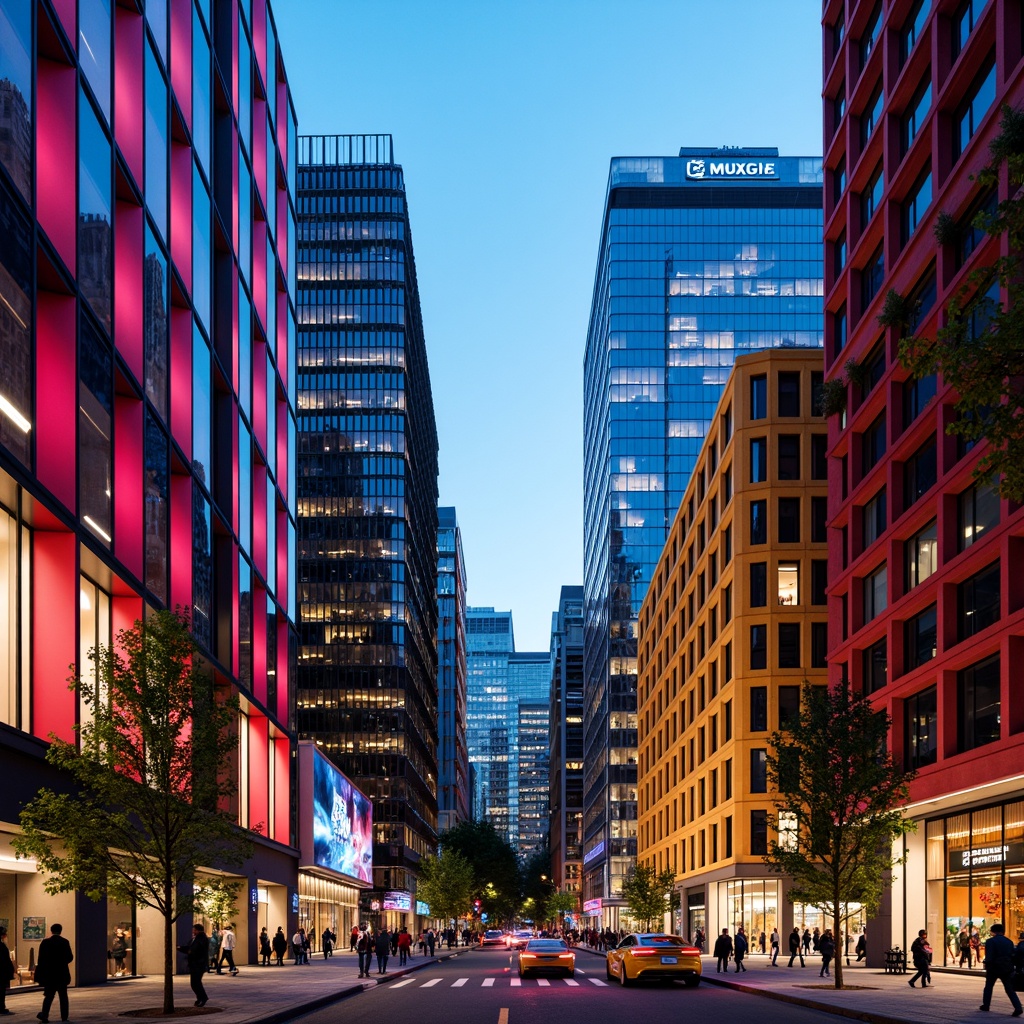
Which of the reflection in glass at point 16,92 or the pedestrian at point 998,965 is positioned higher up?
the reflection in glass at point 16,92

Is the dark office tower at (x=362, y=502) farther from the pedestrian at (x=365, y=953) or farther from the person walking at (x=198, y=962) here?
the person walking at (x=198, y=962)

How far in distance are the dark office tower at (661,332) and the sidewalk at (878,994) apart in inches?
3985

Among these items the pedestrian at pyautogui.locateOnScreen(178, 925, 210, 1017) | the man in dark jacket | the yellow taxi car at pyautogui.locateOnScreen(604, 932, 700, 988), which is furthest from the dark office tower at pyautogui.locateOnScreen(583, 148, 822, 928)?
the man in dark jacket

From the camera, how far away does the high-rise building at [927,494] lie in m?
33.1

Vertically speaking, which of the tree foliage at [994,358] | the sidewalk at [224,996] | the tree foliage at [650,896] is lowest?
the tree foliage at [650,896]

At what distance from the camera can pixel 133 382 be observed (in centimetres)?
2944

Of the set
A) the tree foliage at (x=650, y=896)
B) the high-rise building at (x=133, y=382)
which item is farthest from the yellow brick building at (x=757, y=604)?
the high-rise building at (x=133, y=382)

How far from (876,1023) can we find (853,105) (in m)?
38.4

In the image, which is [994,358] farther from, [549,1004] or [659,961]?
[659,961]

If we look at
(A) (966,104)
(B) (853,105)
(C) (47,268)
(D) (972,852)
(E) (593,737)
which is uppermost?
(B) (853,105)

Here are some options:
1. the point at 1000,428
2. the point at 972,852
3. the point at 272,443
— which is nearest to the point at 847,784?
the point at 972,852

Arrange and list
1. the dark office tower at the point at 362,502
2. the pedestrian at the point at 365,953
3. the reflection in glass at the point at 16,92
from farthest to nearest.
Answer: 1. the dark office tower at the point at 362,502
2. the pedestrian at the point at 365,953
3. the reflection in glass at the point at 16,92

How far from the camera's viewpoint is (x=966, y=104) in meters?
37.0

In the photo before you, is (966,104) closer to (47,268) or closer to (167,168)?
(167,168)
